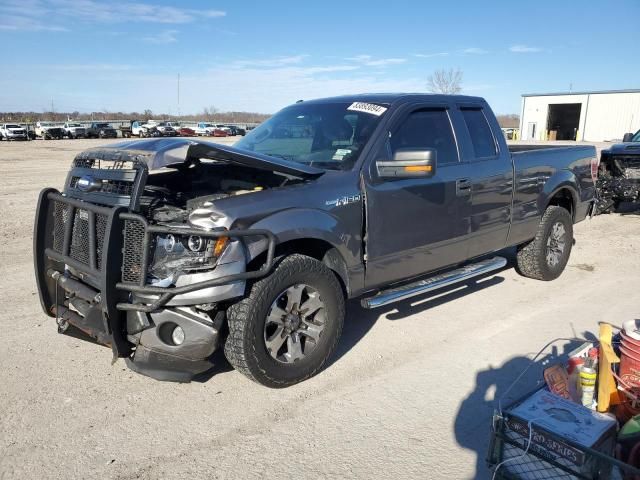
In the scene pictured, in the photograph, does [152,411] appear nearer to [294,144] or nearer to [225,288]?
[225,288]

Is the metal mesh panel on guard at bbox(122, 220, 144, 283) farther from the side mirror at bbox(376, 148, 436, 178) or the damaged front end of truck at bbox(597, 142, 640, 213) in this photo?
the damaged front end of truck at bbox(597, 142, 640, 213)

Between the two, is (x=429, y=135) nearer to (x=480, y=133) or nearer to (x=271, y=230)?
(x=480, y=133)

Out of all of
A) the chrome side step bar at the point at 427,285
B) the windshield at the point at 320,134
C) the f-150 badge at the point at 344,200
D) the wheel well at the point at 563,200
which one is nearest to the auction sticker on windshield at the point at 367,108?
the windshield at the point at 320,134

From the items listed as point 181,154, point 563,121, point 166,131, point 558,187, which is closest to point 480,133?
point 558,187

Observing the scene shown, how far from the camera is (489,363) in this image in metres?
4.10

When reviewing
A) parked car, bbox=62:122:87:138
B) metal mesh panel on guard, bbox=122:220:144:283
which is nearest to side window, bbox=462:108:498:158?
metal mesh panel on guard, bbox=122:220:144:283

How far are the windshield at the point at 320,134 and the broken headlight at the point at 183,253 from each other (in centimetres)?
128

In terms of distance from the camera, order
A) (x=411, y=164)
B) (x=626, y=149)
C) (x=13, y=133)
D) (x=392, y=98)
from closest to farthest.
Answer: (x=411, y=164) < (x=392, y=98) < (x=626, y=149) < (x=13, y=133)

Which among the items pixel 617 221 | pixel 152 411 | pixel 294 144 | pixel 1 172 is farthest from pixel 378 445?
pixel 1 172

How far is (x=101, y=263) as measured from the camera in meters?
3.16

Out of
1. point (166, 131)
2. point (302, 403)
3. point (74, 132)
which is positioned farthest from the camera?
point (166, 131)

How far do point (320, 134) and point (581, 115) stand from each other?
54.2 m

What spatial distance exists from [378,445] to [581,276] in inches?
179

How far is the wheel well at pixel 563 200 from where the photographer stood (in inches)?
248
